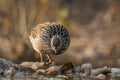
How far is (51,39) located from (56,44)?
0.69 feet

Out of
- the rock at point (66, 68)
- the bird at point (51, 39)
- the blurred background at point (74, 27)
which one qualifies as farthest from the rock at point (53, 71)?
the blurred background at point (74, 27)

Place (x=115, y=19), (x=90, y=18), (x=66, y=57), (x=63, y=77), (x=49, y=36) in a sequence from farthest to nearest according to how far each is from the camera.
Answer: (x=90, y=18), (x=115, y=19), (x=66, y=57), (x=49, y=36), (x=63, y=77)

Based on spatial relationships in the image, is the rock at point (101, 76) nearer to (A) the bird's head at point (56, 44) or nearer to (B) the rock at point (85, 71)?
(B) the rock at point (85, 71)

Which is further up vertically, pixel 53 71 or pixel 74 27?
pixel 74 27

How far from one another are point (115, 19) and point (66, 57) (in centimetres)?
404

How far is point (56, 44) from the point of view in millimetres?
10719

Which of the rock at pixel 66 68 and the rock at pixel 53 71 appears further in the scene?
the rock at pixel 66 68

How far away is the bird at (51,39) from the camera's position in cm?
1067

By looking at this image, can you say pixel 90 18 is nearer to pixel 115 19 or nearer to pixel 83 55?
pixel 115 19

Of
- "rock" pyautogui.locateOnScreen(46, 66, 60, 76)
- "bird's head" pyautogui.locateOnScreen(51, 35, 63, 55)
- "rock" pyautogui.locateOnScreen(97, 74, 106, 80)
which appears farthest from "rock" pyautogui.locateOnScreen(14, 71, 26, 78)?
"rock" pyautogui.locateOnScreen(97, 74, 106, 80)

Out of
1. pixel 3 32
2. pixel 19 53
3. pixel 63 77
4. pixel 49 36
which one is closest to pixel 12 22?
pixel 3 32

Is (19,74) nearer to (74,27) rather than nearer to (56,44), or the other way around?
(56,44)

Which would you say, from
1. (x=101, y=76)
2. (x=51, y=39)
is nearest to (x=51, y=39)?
(x=51, y=39)

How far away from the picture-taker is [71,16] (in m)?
21.6
